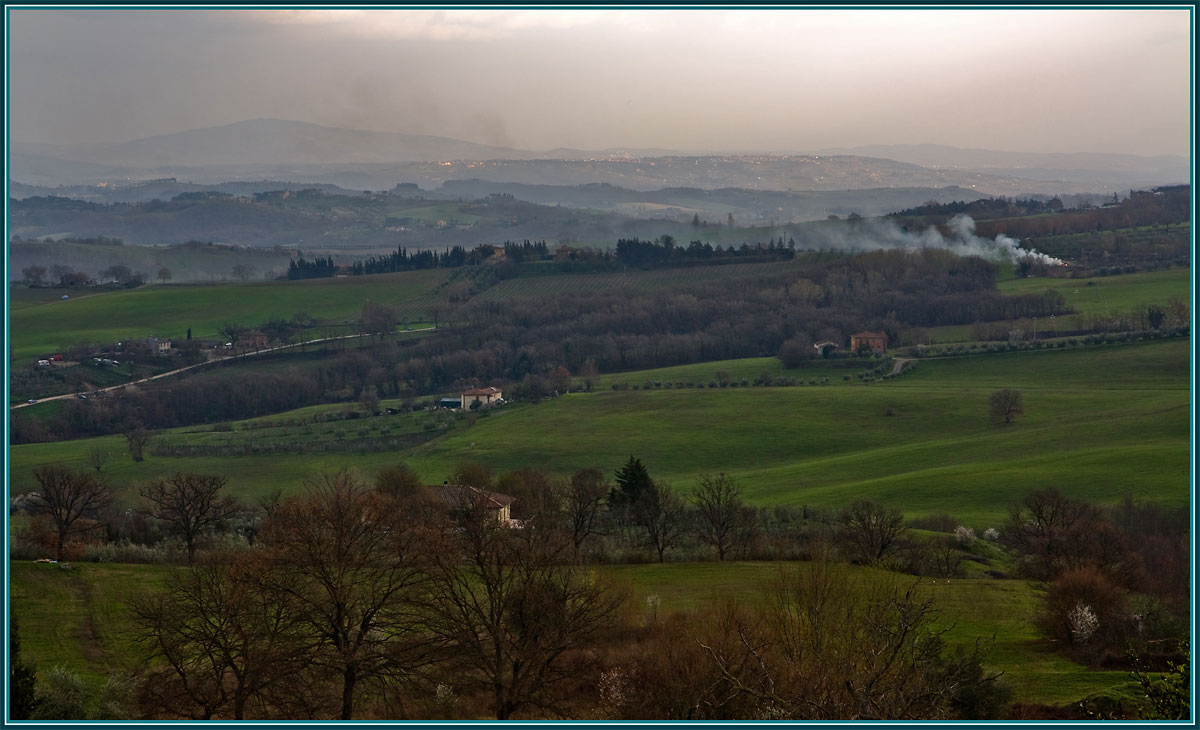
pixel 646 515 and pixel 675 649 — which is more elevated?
pixel 675 649

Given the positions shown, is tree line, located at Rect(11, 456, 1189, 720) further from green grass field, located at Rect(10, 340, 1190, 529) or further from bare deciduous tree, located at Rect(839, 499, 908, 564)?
green grass field, located at Rect(10, 340, 1190, 529)

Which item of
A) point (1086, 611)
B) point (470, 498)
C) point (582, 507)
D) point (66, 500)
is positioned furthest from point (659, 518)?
point (66, 500)

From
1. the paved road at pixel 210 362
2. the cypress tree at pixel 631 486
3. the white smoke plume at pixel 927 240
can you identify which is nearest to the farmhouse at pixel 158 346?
the paved road at pixel 210 362

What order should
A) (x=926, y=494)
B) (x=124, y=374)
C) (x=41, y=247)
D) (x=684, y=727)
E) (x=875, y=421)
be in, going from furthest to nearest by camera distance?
(x=41, y=247) < (x=124, y=374) < (x=875, y=421) < (x=926, y=494) < (x=684, y=727)

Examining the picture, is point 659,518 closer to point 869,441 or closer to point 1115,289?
point 869,441

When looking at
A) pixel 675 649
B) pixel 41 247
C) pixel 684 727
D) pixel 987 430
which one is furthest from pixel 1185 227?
pixel 41 247

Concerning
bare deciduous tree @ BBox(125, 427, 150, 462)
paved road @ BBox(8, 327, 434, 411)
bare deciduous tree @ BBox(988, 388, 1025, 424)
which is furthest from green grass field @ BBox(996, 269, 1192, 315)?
bare deciduous tree @ BBox(125, 427, 150, 462)

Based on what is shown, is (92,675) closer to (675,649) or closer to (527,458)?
(675,649)

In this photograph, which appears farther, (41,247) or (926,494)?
(41,247)
